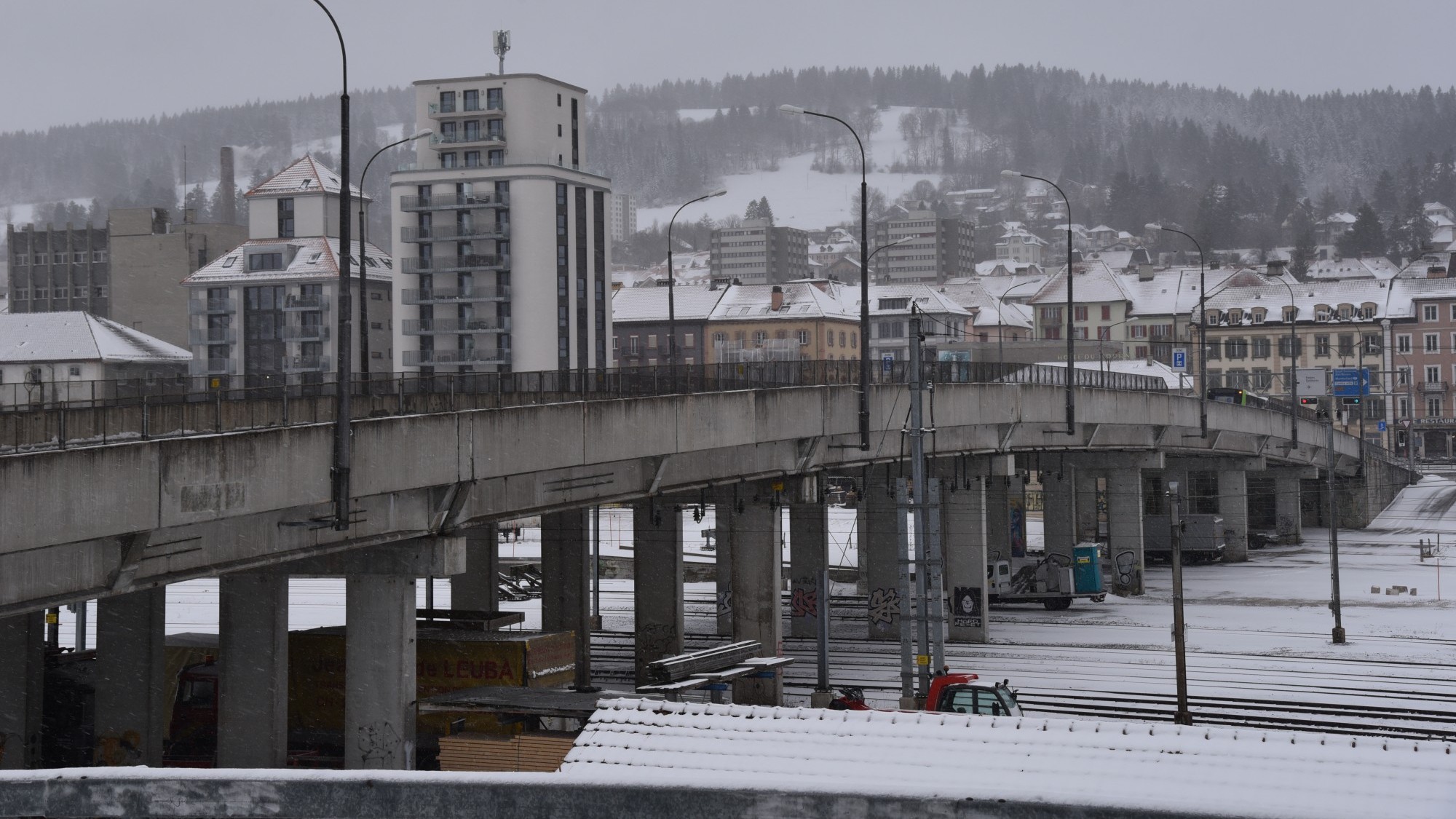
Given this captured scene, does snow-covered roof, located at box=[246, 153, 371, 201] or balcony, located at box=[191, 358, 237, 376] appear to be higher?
snow-covered roof, located at box=[246, 153, 371, 201]

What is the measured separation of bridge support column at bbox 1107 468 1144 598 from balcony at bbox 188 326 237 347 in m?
76.6

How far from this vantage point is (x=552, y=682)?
36.9m

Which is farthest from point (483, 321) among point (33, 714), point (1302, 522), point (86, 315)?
point (33, 714)

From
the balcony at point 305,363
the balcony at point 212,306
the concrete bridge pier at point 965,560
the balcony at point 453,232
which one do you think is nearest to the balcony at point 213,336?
the balcony at point 212,306

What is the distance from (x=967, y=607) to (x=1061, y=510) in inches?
630

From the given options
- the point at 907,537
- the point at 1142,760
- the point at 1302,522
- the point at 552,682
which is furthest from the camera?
the point at 1302,522

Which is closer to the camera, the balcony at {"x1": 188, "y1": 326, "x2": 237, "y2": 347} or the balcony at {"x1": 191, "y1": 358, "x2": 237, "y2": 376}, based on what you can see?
the balcony at {"x1": 191, "y1": 358, "x2": 237, "y2": 376}

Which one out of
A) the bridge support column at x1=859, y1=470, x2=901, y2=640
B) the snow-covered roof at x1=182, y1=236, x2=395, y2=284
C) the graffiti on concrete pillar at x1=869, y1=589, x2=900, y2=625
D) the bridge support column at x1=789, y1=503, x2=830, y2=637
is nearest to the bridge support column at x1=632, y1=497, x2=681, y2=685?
the bridge support column at x1=859, y1=470, x2=901, y2=640

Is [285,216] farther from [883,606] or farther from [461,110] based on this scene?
[883,606]

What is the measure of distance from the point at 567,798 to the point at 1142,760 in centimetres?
602

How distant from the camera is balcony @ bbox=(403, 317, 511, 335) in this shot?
389ft

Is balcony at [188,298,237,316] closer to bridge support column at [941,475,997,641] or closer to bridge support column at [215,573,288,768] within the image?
bridge support column at [941,475,997,641]

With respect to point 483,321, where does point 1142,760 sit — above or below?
below

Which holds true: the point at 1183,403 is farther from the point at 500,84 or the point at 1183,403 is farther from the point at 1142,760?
the point at 500,84
